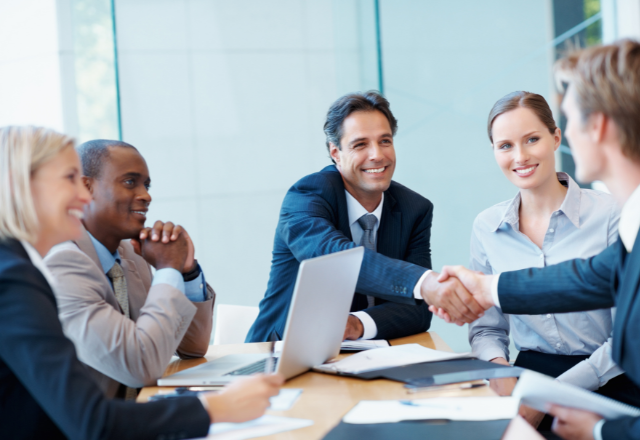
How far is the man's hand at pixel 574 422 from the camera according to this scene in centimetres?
127

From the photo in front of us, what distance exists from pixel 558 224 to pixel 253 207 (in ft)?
7.47

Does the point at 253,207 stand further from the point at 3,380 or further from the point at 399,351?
the point at 3,380

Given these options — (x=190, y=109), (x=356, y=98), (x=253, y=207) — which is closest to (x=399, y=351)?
(x=356, y=98)

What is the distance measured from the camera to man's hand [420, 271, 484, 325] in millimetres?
2080

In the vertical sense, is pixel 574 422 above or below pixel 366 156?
below

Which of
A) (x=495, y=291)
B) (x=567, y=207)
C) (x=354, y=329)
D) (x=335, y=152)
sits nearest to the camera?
(x=495, y=291)

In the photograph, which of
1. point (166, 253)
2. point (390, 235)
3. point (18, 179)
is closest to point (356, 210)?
point (390, 235)

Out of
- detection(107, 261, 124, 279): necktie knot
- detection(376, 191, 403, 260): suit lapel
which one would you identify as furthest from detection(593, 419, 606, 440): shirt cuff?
detection(107, 261, 124, 279): necktie knot

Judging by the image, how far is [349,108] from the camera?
261 centimetres

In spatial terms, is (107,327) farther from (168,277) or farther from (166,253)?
(166,253)

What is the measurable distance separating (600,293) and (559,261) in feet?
1.59

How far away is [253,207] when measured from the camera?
13.3 ft

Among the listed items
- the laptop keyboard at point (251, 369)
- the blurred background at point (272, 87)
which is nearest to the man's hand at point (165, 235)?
the laptop keyboard at point (251, 369)

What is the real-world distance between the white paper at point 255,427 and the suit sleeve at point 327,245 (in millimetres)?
913
